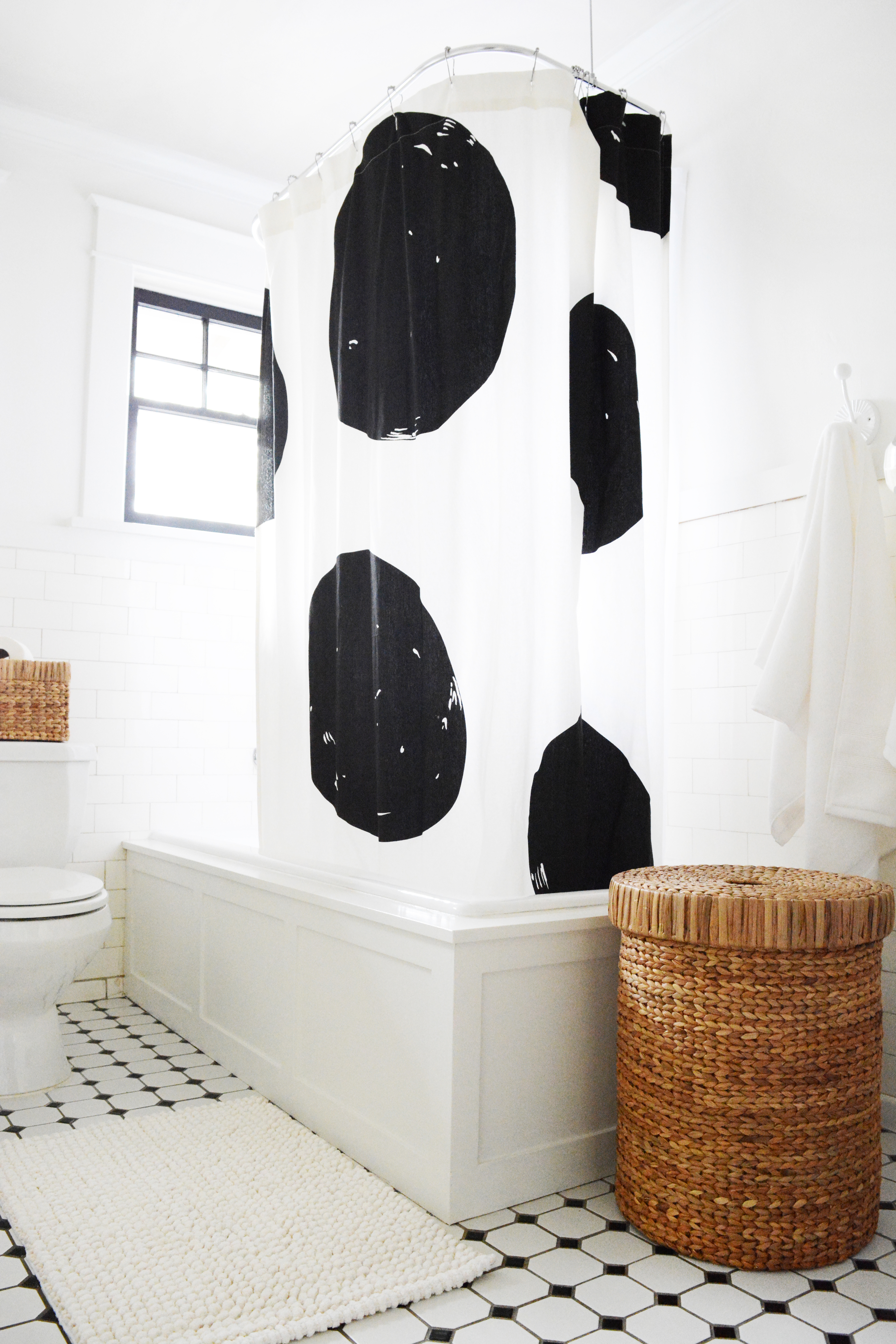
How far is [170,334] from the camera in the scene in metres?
3.47

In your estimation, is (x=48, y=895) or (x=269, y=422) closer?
(x=48, y=895)

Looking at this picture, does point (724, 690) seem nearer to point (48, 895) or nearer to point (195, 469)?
point (48, 895)

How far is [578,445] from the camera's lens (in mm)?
1968

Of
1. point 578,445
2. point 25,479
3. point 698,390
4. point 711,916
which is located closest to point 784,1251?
point 711,916

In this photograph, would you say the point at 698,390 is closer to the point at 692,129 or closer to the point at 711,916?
the point at 692,129

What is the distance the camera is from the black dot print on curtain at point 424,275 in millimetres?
1971

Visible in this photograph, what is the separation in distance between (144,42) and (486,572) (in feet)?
6.50

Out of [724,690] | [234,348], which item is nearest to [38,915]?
[724,690]

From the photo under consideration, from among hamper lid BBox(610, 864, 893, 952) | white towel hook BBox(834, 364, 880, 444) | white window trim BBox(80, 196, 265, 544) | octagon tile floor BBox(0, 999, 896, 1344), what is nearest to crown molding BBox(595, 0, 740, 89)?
white towel hook BBox(834, 364, 880, 444)

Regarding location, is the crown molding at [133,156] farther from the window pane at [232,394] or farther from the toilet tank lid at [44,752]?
the toilet tank lid at [44,752]

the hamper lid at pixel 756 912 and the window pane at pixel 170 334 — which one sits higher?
the window pane at pixel 170 334

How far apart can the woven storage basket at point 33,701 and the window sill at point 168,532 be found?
0.56 meters

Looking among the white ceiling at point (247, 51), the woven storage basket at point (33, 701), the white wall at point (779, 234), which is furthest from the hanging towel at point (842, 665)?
the woven storage basket at point (33, 701)

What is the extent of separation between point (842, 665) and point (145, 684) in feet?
6.95
